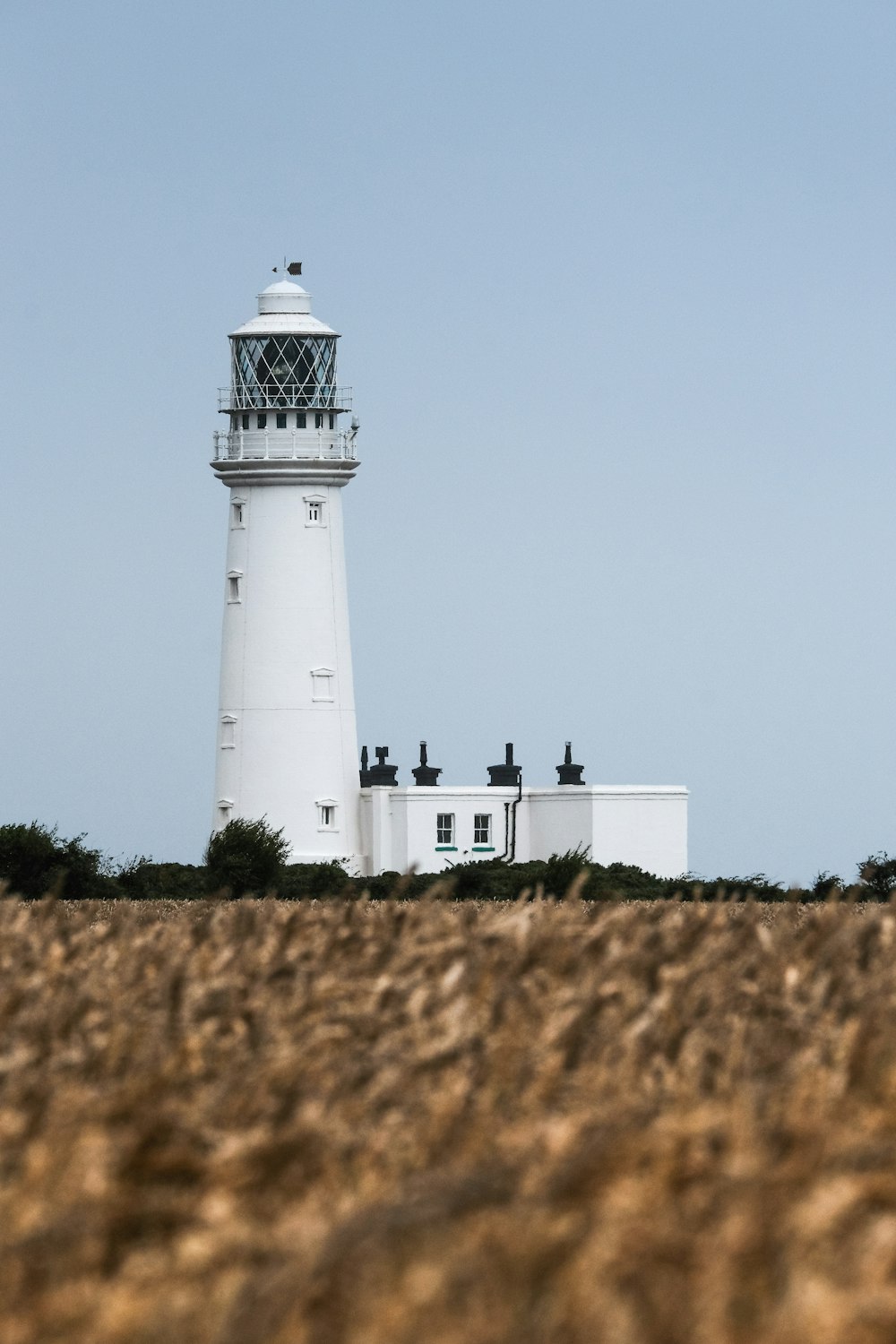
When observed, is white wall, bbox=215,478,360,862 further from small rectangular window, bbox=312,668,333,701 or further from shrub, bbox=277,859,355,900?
shrub, bbox=277,859,355,900

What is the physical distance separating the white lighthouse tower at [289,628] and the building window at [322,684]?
0.08 ft

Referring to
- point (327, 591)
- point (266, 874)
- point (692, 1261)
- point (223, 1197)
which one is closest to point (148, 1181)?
point (223, 1197)

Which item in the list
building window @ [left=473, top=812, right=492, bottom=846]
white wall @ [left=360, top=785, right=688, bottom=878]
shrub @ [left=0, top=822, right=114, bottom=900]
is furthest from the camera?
building window @ [left=473, top=812, right=492, bottom=846]

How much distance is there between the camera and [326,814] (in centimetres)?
7281

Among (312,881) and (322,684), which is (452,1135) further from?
(322,684)

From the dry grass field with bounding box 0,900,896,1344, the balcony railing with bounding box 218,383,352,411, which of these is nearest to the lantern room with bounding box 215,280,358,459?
the balcony railing with bounding box 218,383,352,411

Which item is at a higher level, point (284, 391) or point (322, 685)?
point (284, 391)

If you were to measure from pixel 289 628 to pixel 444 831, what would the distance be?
28.3 ft

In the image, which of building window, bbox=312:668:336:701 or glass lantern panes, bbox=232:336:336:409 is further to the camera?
glass lantern panes, bbox=232:336:336:409

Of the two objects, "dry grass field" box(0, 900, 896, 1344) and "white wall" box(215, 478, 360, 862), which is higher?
"white wall" box(215, 478, 360, 862)

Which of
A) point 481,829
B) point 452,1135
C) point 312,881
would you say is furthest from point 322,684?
point 452,1135

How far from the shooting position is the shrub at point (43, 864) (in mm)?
40281

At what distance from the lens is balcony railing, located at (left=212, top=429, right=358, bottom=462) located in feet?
243

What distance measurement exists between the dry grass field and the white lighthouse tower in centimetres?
6261
